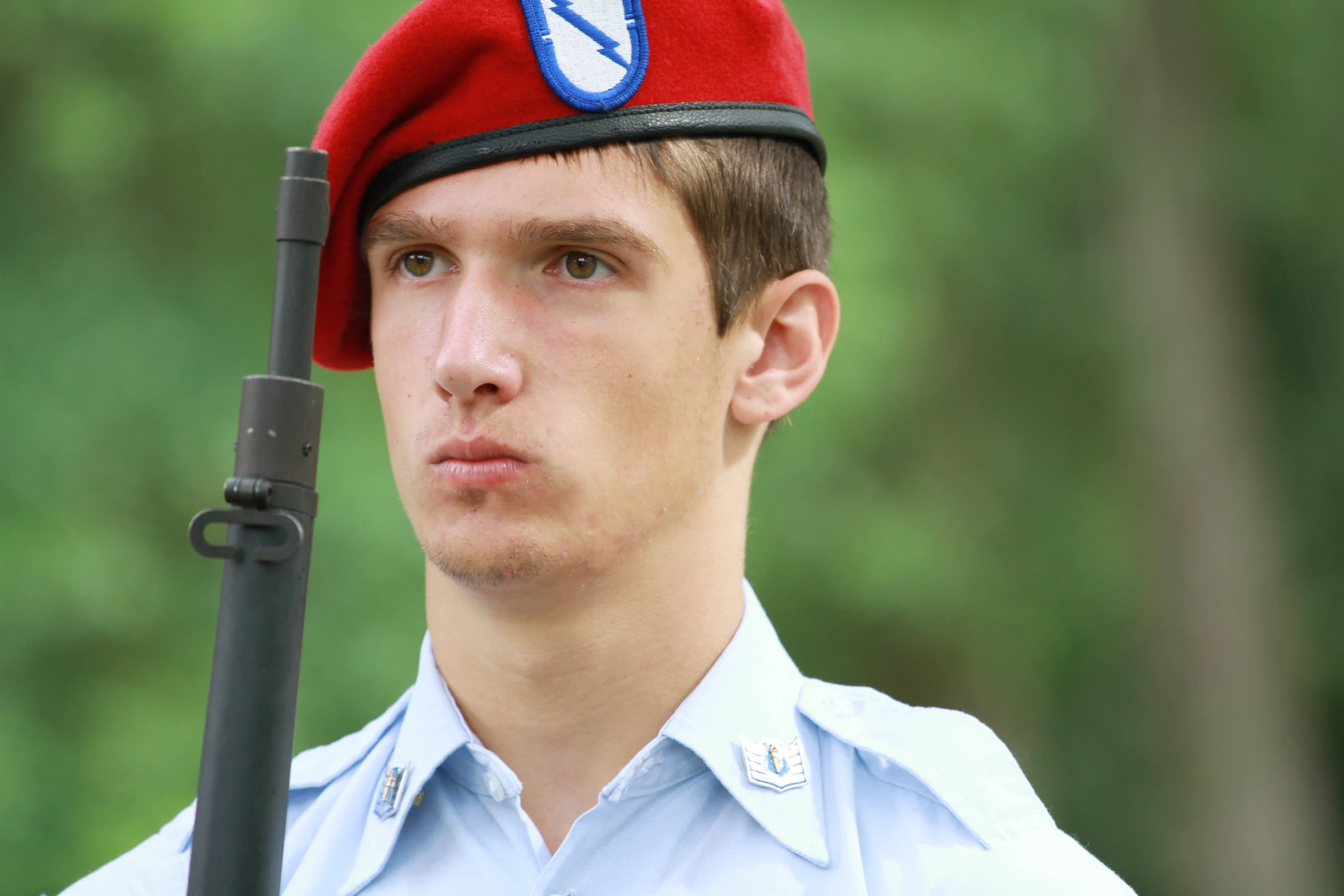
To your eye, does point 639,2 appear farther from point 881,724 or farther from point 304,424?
point 881,724

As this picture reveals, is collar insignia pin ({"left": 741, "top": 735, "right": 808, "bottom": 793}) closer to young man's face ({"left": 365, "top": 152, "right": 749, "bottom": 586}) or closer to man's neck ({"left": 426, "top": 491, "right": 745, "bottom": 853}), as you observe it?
man's neck ({"left": 426, "top": 491, "right": 745, "bottom": 853})

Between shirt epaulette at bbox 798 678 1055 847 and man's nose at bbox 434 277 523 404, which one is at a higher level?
man's nose at bbox 434 277 523 404

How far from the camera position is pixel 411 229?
8.46ft

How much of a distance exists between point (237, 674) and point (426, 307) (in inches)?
30.9

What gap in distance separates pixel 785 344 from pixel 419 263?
69 centimetres

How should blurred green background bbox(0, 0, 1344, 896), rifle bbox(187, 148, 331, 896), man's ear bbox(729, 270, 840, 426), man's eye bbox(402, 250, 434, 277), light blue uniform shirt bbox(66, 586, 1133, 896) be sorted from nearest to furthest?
rifle bbox(187, 148, 331, 896) → light blue uniform shirt bbox(66, 586, 1133, 896) → man's eye bbox(402, 250, 434, 277) → man's ear bbox(729, 270, 840, 426) → blurred green background bbox(0, 0, 1344, 896)

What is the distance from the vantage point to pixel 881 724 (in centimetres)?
264

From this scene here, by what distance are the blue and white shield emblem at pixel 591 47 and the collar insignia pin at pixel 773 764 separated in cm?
108

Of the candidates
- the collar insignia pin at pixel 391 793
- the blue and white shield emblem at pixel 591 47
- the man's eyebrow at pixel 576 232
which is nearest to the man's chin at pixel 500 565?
the collar insignia pin at pixel 391 793

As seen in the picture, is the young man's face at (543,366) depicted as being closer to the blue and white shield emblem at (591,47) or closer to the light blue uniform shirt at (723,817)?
the blue and white shield emblem at (591,47)

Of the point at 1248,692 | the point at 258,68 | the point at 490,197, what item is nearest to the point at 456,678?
the point at 490,197

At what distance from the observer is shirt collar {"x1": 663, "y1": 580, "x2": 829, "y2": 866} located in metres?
2.45

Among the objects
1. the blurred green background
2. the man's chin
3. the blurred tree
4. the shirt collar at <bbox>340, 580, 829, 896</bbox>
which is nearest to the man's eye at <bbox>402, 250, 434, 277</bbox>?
the man's chin

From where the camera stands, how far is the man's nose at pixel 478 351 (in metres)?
2.41
